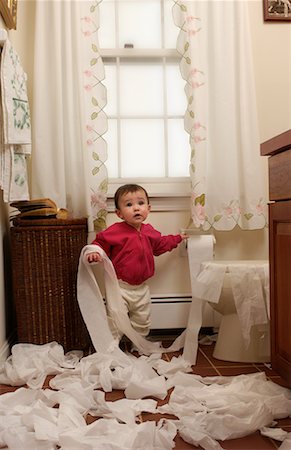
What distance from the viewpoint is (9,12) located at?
2320 mm

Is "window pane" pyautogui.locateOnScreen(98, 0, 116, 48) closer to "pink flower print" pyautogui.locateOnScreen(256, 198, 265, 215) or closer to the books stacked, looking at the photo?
the books stacked

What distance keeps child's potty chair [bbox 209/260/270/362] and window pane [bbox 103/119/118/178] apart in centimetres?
85

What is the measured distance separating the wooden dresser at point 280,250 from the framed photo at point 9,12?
4.16 feet

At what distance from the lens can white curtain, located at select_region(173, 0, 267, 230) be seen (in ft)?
8.44

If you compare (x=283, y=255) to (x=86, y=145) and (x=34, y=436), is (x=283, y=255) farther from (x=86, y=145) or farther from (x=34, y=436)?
(x=86, y=145)

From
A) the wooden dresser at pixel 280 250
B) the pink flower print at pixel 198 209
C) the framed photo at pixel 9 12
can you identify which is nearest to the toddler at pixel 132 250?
the pink flower print at pixel 198 209

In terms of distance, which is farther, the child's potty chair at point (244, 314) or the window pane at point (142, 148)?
the window pane at point (142, 148)

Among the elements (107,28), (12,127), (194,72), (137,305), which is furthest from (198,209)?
(107,28)

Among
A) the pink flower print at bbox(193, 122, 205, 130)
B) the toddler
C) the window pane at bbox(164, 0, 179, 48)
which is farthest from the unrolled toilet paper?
the window pane at bbox(164, 0, 179, 48)

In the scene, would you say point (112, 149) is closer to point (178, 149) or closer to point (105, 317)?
point (178, 149)

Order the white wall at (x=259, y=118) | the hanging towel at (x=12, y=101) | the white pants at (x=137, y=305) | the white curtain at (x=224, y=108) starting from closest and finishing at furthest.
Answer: the hanging towel at (x=12, y=101) → the white pants at (x=137, y=305) → the white curtain at (x=224, y=108) → the white wall at (x=259, y=118)

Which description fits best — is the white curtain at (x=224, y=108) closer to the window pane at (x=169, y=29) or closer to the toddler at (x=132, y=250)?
the window pane at (x=169, y=29)

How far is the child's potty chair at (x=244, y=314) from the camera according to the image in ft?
6.86

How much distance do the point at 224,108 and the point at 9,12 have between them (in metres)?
1.08
